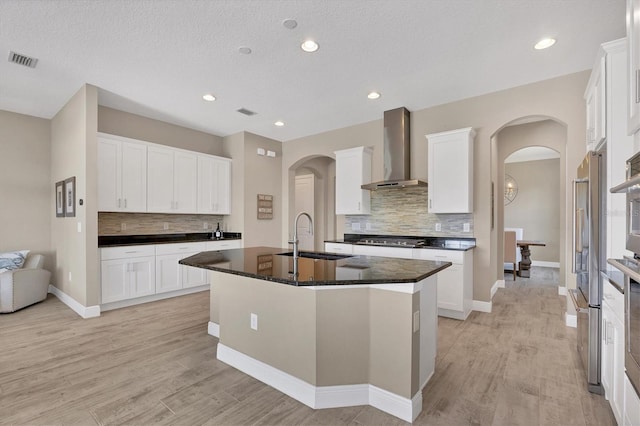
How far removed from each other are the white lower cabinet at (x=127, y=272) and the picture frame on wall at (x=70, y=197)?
734 mm

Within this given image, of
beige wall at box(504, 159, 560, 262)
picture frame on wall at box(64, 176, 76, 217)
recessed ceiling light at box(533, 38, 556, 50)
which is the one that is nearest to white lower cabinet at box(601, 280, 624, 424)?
recessed ceiling light at box(533, 38, 556, 50)

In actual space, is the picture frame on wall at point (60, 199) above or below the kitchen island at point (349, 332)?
above

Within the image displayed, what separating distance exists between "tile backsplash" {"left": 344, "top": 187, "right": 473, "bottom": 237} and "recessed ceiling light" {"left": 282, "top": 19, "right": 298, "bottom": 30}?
9.84ft

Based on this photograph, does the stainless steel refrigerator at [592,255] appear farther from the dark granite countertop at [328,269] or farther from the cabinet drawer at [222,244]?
the cabinet drawer at [222,244]

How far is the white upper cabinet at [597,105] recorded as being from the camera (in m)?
2.22

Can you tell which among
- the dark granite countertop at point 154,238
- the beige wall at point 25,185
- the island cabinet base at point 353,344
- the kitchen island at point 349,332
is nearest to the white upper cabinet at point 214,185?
the dark granite countertop at point 154,238

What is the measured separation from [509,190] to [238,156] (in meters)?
7.07

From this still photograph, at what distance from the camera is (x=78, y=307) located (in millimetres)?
3951

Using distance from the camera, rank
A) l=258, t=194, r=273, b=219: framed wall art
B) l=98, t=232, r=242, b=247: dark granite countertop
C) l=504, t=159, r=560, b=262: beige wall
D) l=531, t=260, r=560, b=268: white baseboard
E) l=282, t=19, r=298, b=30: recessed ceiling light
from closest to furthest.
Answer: l=282, t=19, r=298, b=30: recessed ceiling light
l=98, t=232, r=242, b=247: dark granite countertop
l=258, t=194, r=273, b=219: framed wall art
l=531, t=260, r=560, b=268: white baseboard
l=504, t=159, r=560, b=262: beige wall

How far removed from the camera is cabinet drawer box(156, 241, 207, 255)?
4613mm

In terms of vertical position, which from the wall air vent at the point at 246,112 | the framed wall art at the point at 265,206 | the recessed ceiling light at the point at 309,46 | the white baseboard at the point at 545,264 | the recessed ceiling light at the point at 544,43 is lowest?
the white baseboard at the point at 545,264

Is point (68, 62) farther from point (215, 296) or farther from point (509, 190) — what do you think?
point (509, 190)

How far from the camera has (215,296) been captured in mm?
3160

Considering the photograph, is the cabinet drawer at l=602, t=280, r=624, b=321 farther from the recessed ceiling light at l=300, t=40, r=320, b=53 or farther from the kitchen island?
the recessed ceiling light at l=300, t=40, r=320, b=53
